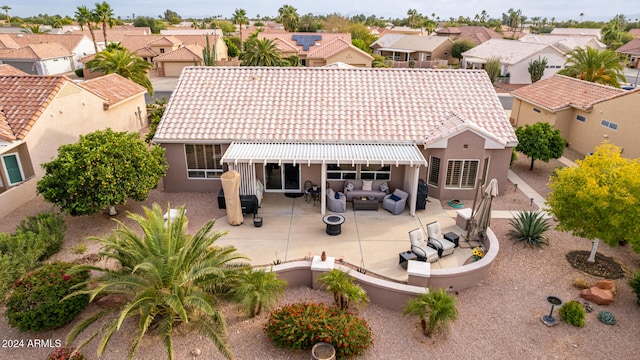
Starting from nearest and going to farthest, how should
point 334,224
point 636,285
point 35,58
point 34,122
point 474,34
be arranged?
1. point 636,285
2. point 334,224
3. point 34,122
4. point 35,58
5. point 474,34

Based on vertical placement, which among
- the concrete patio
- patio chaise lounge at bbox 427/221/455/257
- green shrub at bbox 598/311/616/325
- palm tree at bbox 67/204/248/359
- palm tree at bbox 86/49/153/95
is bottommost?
green shrub at bbox 598/311/616/325

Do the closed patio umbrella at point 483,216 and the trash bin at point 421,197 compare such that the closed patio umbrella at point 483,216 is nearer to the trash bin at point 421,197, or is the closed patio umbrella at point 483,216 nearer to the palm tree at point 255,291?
the trash bin at point 421,197

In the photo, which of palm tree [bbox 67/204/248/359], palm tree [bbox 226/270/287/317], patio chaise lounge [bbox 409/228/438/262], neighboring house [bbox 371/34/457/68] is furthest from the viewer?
neighboring house [bbox 371/34/457/68]

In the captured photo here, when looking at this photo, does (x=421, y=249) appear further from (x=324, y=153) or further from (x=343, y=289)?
(x=324, y=153)

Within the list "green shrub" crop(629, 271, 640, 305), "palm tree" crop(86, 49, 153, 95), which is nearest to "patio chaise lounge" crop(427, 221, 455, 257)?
"green shrub" crop(629, 271, 640, 305)

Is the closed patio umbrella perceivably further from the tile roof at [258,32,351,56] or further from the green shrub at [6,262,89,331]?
the tile roof at [258,32,351,56]

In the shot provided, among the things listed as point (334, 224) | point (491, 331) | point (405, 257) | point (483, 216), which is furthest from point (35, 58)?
point (491, 331)
